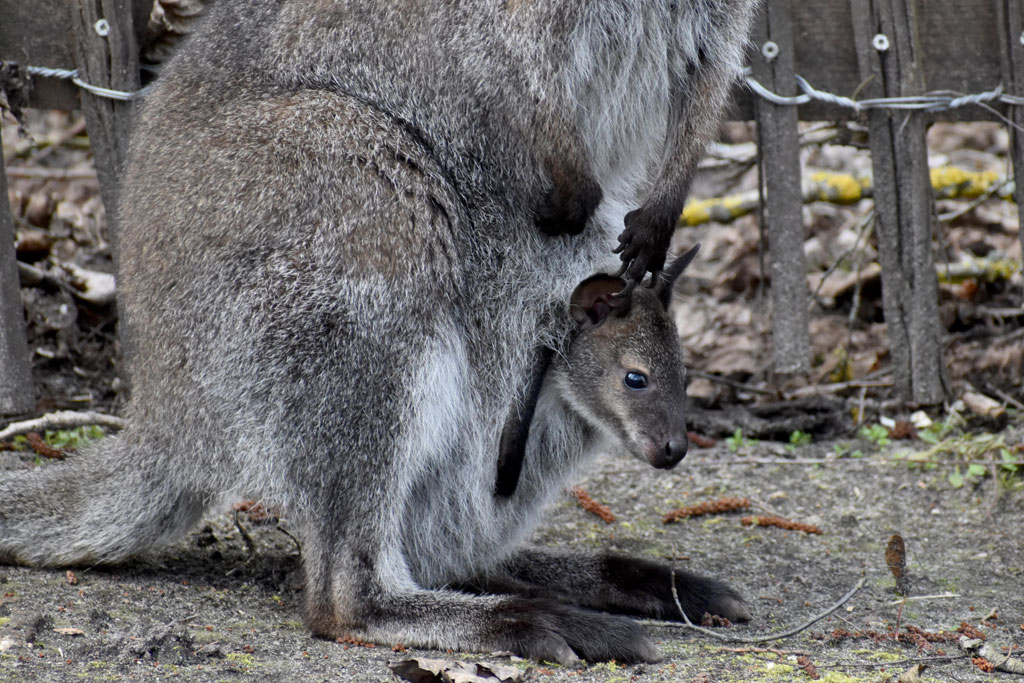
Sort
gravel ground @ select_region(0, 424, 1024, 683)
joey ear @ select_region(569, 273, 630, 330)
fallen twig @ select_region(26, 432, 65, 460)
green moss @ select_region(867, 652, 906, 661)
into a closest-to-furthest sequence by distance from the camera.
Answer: gravel ground @ select_region(0, 424, 1024, 683), green moss @ select_region(867, 652, 906, 661), joey ear @ select_region(569, 273, 630, 330), fallen twig @ select_region(26, 432, 65, 460)

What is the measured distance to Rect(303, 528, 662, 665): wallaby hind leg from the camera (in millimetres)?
3057

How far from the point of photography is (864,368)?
5.69 metres

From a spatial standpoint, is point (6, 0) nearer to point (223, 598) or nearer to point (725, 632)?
point (223, 598)

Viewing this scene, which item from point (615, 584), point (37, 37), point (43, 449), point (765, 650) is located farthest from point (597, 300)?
point (37, 37)

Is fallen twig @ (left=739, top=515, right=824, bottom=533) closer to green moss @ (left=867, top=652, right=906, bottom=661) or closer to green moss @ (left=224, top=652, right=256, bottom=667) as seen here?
green moss @ (left=867, top=652, right=906, bottom=661)

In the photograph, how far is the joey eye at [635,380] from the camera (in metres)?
3.44

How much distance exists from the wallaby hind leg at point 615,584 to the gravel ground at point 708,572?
0.36 feet

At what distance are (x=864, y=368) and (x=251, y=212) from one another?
3533 mm

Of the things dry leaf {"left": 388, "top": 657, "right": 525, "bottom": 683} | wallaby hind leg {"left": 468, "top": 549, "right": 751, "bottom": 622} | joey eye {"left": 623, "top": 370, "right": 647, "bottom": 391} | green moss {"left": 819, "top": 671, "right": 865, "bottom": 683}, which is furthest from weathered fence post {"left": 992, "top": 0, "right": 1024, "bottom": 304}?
dry leaf {"left": 388, "top": 657, "right": 525, "bottom": 683}

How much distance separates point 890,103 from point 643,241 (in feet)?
5.93

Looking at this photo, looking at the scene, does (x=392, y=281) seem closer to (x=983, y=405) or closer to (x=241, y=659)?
(x=241, y=659)

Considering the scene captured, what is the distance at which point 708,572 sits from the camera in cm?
390

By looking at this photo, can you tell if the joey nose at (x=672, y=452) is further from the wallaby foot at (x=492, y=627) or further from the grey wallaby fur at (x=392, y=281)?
the wallaby foot at (x=492, y=627)

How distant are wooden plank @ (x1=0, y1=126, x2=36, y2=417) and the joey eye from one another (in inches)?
92.7
